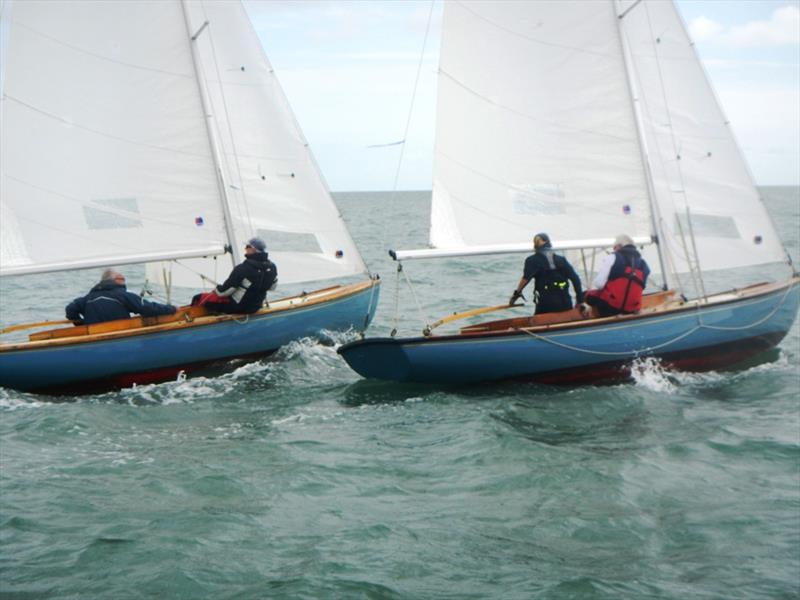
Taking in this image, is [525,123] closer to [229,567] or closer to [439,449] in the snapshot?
[439,449]

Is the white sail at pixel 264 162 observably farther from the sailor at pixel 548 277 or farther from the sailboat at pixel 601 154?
the sailor at pixel 548 277

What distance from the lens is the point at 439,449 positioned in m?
9.23

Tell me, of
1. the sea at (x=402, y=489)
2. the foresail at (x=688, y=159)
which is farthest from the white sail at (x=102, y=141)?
the foresail at (x=688, y=159)

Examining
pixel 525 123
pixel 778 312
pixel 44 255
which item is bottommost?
pixel 778 312

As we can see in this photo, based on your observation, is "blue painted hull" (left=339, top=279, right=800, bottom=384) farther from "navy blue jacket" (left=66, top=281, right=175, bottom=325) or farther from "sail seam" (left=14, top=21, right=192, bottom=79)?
"sail seam" (left=14, top=21, right=192, bottom=79)

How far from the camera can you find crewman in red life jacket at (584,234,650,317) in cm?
1144

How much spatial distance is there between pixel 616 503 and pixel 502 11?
267 inches

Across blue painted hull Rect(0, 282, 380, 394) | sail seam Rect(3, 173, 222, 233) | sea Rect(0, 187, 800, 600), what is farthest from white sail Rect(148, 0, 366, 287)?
sea Rect(0, 187, 800, 600)

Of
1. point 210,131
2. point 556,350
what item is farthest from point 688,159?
point 210,131

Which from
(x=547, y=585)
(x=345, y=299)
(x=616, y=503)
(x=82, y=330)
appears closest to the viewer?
(x=547, y=585)

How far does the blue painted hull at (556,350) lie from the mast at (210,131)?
332cm

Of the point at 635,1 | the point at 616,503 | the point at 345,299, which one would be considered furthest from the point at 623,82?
the point at 616,503

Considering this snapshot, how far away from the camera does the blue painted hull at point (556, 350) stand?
1103cm

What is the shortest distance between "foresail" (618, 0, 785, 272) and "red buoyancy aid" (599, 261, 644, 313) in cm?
131
